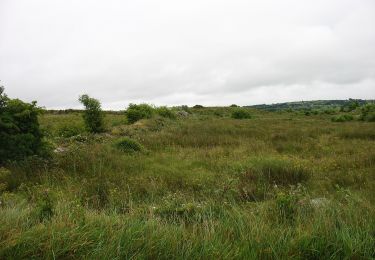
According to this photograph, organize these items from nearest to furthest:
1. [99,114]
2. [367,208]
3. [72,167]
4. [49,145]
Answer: [367,208] < [72,167] < [49,145] < [99,114]

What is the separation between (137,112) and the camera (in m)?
28.0

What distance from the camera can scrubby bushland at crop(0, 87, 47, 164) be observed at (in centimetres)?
830

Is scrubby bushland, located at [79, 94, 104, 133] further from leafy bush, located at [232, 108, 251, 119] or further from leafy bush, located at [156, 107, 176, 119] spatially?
leafy bush, located at [232, 108, 251, 119]

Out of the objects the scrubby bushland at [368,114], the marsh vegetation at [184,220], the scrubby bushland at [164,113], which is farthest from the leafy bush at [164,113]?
the marsh vegetation at [184,220]

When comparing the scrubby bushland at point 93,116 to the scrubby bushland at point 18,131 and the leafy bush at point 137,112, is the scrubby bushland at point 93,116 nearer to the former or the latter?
the leafy bush at point 137,112

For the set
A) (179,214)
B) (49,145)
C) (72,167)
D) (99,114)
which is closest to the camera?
(179,214)

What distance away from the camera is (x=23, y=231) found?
9.15ft

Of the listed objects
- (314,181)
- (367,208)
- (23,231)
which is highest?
(23,231)

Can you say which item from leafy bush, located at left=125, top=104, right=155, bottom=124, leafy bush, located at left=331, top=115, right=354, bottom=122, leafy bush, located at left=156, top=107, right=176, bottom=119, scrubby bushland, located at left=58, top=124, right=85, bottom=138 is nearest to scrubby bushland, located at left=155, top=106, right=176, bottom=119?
leafy bush, located at left=156, top=107, right=176, bottom=119

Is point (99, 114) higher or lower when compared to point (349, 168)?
higher

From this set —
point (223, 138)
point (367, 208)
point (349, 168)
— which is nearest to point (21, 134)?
point (367, 208)

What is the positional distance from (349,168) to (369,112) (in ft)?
91.8

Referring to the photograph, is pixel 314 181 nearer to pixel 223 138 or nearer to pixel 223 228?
pixel 223 228

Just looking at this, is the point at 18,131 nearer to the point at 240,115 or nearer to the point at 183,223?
the point at 183,223
